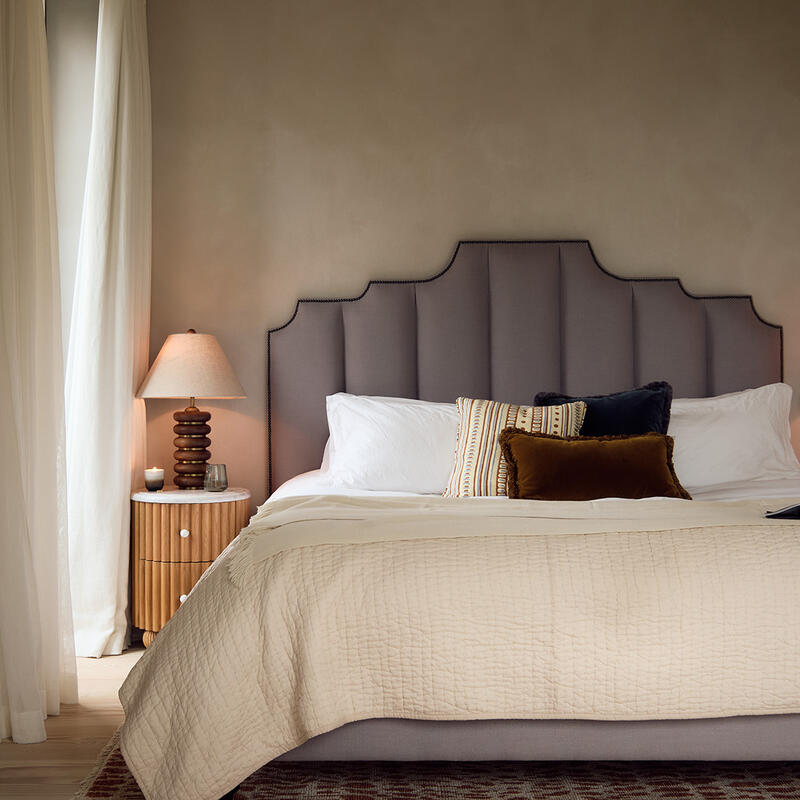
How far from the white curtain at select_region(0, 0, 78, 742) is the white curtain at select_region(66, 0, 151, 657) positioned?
42cm

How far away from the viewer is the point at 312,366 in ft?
11.9

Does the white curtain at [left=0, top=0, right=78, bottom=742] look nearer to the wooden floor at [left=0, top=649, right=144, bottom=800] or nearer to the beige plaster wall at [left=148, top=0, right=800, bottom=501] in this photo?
the wooden floor at [left=0, top=649, right=144, bottom=800]

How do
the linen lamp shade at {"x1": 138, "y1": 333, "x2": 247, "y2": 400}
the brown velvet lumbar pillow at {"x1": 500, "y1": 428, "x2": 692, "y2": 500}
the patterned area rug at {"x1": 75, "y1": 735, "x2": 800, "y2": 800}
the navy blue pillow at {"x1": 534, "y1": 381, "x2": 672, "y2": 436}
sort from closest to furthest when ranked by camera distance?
1. the patterned area rug at {"x1": 75, "y1": 735, "x2": 800, "y2": 800}
2. the brown velvet lumbar pillow at {"x1": 500, "y1": 428, "x2": 692, "y2": 500}
3. the navy blue pillow at {"x1": 534, "y1": 381, "x2": 672, "y2": 436}
4. the linen lamp shade at {"x1": 138, "y1": 333, "x2": 247, "y2": 400}

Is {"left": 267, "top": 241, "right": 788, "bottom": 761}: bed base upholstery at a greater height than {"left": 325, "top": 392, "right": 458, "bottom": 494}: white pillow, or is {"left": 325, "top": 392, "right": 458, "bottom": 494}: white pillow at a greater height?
{"left": 267, "top": 241, "right": 788, "bottom": 761}: bed base upholstery

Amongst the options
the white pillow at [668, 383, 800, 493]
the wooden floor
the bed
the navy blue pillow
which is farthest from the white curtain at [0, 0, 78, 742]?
the white pillow at [668, 383, 800, 493]

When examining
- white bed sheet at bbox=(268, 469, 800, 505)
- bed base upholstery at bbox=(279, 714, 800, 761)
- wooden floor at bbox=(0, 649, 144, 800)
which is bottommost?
wooden floor at bbox=(0, 649, 144, 800)

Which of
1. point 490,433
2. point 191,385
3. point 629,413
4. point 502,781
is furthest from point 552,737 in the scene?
point 191,385

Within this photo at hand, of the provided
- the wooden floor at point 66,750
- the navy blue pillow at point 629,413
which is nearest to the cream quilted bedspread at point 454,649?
the wooden floor at point 66,750

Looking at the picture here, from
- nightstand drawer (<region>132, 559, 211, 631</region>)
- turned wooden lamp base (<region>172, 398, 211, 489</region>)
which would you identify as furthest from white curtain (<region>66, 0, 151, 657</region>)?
turned wooden lamp base (<region>172, 398, 211, 489</region>)

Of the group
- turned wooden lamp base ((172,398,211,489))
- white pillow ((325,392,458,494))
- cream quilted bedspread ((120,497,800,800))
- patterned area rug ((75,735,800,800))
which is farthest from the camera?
turned wooden lamp base ((172,398,211,489))

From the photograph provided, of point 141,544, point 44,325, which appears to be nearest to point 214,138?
point 44,325

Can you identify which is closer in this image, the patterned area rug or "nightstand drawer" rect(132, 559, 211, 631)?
the patterned area rug

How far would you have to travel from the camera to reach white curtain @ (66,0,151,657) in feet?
10.2

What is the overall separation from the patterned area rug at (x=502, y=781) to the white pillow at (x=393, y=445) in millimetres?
1137
